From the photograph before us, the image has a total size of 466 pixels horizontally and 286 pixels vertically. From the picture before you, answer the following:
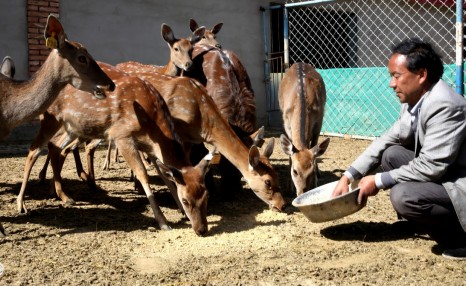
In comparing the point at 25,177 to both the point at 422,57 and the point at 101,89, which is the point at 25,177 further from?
the point at 422,57

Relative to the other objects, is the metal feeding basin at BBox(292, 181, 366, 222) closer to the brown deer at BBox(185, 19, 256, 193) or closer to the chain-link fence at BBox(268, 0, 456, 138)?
the brown deer at BBox(185, 19, 256, 193)

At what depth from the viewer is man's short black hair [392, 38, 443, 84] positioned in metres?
3.72

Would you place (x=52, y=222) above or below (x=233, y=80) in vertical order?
below

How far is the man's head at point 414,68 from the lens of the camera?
3734 mm

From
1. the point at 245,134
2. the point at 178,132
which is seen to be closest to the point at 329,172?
the point at 245,134

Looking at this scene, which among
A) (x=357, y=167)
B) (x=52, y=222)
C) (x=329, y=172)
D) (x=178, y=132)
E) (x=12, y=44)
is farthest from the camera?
(x=12, y=44)

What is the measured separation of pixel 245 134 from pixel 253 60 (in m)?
6.69

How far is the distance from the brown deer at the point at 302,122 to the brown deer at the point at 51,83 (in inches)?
73.6

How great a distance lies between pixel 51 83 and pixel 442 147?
3038 millimetres

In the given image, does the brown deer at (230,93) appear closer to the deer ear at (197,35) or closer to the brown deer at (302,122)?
the brown deer at (302,122)

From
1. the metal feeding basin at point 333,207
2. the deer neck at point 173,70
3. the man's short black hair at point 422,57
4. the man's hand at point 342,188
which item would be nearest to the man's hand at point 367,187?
the metal feeding basin at point 333,207

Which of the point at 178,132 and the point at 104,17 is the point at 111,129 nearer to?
the point at 178,132

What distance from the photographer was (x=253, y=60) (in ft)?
40.5

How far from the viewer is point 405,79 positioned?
12.4ft
